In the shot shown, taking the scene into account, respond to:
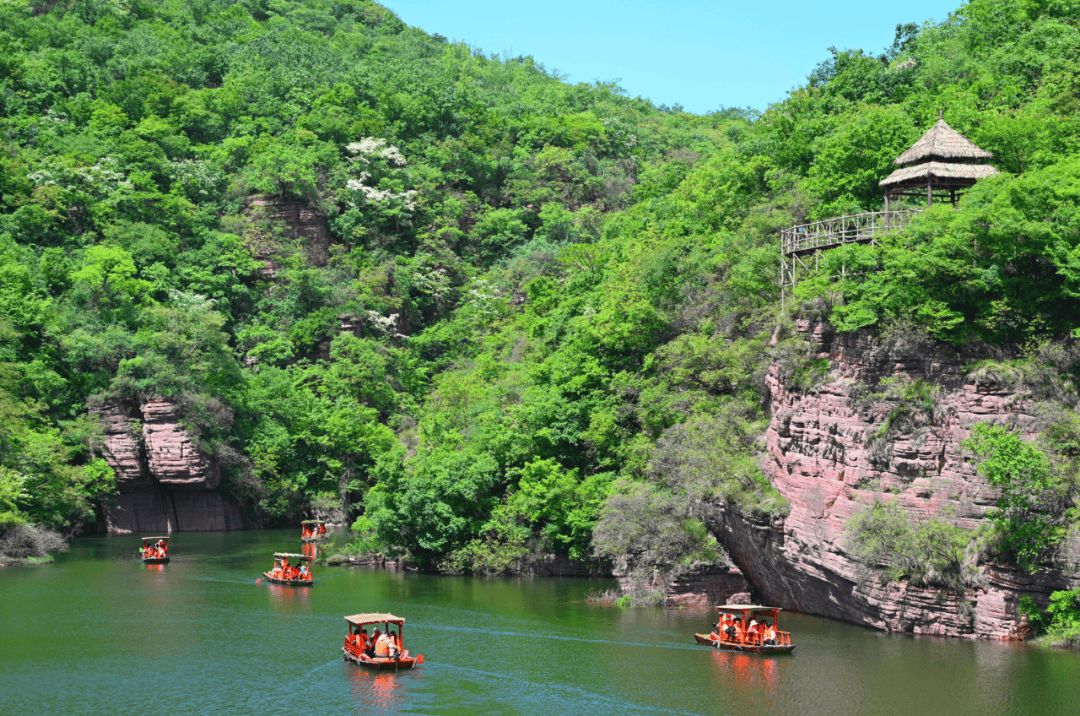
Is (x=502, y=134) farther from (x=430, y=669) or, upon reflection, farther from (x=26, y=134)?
(x=430, y=669)

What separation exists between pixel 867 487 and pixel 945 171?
1059cm

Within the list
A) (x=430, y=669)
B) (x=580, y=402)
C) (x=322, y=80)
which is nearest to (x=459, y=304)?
(x=322, y=80)

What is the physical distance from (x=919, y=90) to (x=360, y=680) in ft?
126

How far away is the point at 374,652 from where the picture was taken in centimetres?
3238

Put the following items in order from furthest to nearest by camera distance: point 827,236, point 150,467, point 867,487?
point 150,467 → point 827,236 → point 867,487

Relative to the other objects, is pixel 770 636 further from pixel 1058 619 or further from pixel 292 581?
pixel 292 581

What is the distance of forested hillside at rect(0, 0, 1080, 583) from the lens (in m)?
39.2

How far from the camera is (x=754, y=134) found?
193 ft

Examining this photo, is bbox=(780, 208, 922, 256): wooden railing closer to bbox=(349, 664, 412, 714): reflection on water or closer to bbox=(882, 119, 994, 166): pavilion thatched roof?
bbox=(882, 119, 994, 166): pavilion thatched roof

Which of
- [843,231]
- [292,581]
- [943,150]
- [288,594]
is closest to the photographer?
[943,150]

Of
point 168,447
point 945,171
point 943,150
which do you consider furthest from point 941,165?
point 168,447

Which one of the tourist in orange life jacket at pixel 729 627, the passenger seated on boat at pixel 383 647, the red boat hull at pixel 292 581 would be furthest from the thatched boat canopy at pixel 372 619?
the red boat hull at pixel 292 581

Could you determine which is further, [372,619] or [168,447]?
[168,447]

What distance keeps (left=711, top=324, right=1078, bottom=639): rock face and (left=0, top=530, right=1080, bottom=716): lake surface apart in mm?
921
